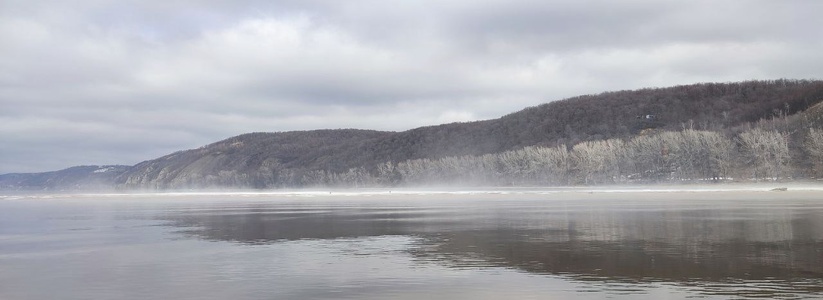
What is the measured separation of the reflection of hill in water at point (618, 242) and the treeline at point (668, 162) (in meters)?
88.9

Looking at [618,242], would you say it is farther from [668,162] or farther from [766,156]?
[668,162]

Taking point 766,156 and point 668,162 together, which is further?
point 668,162

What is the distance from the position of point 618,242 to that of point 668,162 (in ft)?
379

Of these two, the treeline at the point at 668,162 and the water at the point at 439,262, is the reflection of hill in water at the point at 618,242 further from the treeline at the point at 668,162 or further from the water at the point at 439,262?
the treeline at the point at 668,162

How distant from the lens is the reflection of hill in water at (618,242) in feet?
67.3

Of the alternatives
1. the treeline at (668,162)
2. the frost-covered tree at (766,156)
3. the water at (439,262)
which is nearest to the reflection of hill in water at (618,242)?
the water at (439,262)

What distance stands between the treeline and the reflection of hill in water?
292ft

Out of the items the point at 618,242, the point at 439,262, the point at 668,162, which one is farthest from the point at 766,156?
the point at 439,262

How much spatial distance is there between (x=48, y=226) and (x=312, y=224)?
1871 cm

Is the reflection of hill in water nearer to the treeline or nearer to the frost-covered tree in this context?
the frost-covered tree

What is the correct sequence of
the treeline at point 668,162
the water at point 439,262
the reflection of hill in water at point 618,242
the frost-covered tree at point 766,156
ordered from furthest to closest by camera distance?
the treeline at point 668,162, the frost-covered tree at point 766,156, the reflection of hill in water at point 618,242, the water at point 439,262

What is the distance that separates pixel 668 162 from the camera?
13638 cm

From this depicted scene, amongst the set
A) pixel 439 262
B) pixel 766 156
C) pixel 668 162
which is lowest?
pixel 439 262

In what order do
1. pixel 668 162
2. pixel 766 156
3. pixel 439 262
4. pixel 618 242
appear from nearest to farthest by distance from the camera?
1. pixel 439 262
2. pixel 618 242
3. pixel 766 156
4. pixel 668 162
